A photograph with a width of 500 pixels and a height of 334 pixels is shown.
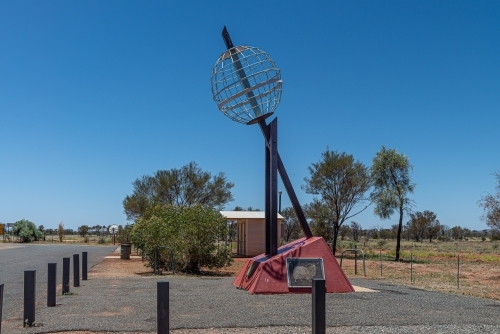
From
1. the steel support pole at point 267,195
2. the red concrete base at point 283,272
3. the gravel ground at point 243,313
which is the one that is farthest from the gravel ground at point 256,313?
the steel support pole at point 267,195

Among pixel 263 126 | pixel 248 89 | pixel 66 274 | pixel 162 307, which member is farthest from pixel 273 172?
pixel 162 307

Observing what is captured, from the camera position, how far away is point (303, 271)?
485 inches

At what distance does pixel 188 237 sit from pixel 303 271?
813 cm

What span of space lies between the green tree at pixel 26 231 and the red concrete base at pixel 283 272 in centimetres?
4729

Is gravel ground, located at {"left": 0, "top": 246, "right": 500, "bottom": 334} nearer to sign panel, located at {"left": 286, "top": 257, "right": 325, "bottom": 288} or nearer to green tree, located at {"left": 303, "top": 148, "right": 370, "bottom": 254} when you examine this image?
sign panel, located at {"left": 286, "top": 257, "right": 325, "bottom": 288}

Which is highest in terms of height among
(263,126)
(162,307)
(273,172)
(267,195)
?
(263,126)

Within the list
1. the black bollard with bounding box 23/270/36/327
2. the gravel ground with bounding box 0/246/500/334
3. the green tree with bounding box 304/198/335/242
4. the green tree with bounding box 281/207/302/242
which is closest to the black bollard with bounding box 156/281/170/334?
the gravel ground with bounding box 0/246/500/334

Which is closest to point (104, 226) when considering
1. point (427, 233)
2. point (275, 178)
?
point (427, 233)

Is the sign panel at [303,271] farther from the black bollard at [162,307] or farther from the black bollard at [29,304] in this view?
the black bollard at [162,307]

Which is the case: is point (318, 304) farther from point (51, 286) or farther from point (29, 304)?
point (51, 286)

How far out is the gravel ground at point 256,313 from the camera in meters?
7.94

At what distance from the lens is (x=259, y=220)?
33469 millimetres

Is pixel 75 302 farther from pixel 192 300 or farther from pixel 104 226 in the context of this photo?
pixel 104 226

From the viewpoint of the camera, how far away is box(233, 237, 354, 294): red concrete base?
Result: 1191cm
